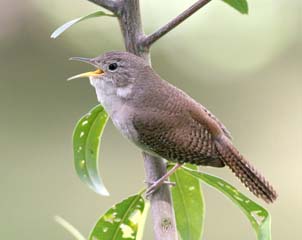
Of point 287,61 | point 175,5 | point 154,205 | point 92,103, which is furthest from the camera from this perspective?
point 287,61

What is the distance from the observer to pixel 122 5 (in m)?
1.70

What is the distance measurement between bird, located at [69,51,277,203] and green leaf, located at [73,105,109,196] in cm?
6

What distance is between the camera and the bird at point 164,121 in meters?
1.97

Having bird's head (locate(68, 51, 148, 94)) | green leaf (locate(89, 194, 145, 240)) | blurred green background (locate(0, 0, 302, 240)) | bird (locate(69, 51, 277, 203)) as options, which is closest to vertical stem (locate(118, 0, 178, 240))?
green leaf (locate(89, 194, 145, 240))

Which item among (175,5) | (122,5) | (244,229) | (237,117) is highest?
(175,5)

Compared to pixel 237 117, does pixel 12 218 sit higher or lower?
lower

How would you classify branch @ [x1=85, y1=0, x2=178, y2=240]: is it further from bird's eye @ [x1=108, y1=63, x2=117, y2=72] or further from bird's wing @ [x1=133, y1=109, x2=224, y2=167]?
bird's eye @ [x1=108, y1=63, x2=117, y2=72]

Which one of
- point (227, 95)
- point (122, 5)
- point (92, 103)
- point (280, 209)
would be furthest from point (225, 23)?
point (122, 5)

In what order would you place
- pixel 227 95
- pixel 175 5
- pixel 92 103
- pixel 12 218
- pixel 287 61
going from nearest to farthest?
pixel 12 218 < pixel 175 5 < pixel 92 103 < pixel 227 95 < pixel 287 61

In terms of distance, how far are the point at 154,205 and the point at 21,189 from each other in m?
6.20

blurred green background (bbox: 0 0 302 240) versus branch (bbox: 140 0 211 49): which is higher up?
blurred green background (bbox: 0 0 302 240)

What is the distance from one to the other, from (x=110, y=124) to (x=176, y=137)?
5.73 m

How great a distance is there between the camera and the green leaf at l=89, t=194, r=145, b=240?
5.79ft

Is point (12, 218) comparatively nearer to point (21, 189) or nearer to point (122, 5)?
point (21, 189)
